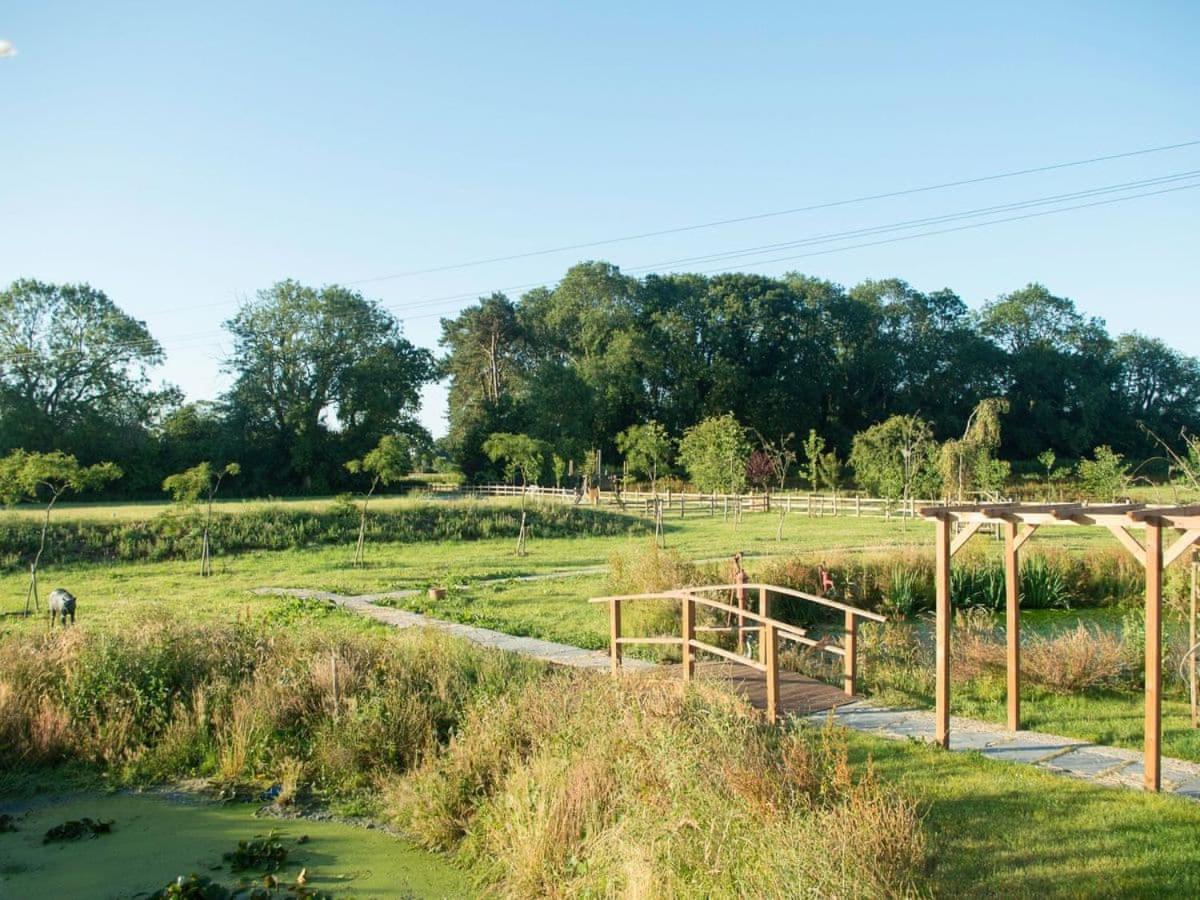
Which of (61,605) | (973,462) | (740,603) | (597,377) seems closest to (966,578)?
(740,603)

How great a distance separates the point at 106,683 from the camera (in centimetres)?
973

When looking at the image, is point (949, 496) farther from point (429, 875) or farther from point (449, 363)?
point (449, 363)

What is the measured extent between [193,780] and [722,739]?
5.39 m

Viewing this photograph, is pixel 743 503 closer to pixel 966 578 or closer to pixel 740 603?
pixel 966 578

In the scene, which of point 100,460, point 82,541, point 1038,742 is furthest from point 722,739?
point 100,460

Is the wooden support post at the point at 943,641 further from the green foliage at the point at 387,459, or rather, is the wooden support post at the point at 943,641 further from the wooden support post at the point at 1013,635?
the green foliage at the point at 387,459

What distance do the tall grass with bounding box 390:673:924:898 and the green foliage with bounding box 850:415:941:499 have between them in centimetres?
3071

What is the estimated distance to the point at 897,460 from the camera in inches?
1598

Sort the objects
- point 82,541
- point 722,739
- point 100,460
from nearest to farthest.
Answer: point 722,739 → point 82,541 → point 100,460

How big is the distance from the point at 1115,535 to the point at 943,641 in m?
1.54

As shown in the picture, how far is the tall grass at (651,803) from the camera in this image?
5.08 m

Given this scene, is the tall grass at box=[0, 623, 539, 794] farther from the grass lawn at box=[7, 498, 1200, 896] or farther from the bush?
the bush

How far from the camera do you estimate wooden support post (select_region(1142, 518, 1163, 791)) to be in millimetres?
6570

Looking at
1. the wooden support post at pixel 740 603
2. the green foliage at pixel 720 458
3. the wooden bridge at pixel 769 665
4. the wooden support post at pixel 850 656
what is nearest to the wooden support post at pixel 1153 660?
the wooden bridge at pixel 769 665
